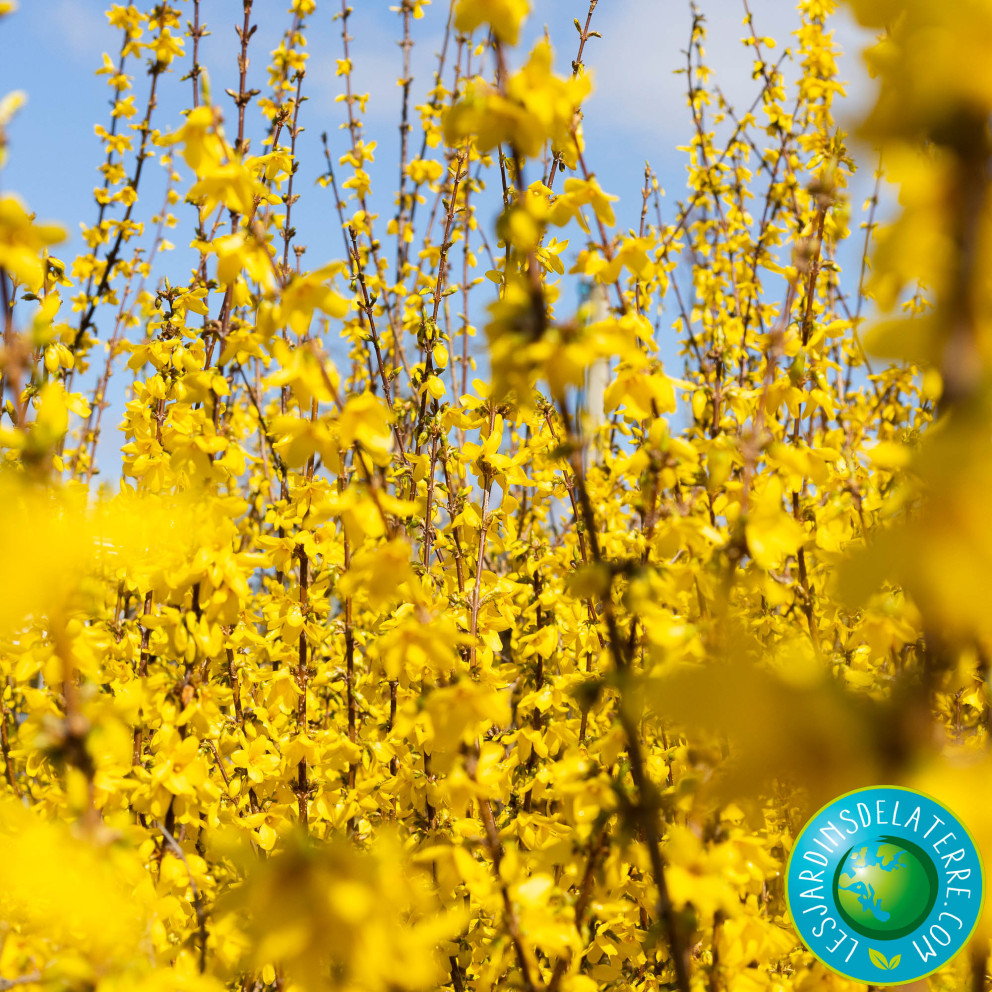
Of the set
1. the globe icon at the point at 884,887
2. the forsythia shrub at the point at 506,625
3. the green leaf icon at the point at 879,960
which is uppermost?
the forsythia shrub at the point at 506,625

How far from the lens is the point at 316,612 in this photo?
2.46 m

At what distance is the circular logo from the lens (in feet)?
3.27

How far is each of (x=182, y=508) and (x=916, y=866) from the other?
1357 millimetres

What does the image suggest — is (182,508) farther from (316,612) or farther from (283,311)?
(316,612)

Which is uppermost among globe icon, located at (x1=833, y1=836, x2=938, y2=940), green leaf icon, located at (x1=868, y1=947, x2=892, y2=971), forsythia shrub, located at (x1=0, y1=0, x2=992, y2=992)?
forsythia shrub, located at (x1=0, y1=0, x2=992, y2=992)

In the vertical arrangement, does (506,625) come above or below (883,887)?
above

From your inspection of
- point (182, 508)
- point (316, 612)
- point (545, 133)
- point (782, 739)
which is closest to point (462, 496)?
point (316, 612)

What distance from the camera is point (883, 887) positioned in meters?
1.07

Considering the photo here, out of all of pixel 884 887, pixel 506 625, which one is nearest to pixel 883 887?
pixel 884 887

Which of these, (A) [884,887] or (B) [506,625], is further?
(B) [506,625]

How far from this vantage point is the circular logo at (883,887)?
997 millimetres

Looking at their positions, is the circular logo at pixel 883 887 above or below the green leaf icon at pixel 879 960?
above

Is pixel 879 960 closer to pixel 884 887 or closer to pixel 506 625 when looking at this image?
pixel 884 887

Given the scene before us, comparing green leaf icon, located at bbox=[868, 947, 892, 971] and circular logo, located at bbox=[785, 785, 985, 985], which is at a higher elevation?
circular logo, located at bbox=[785, 785, 985, 985]
